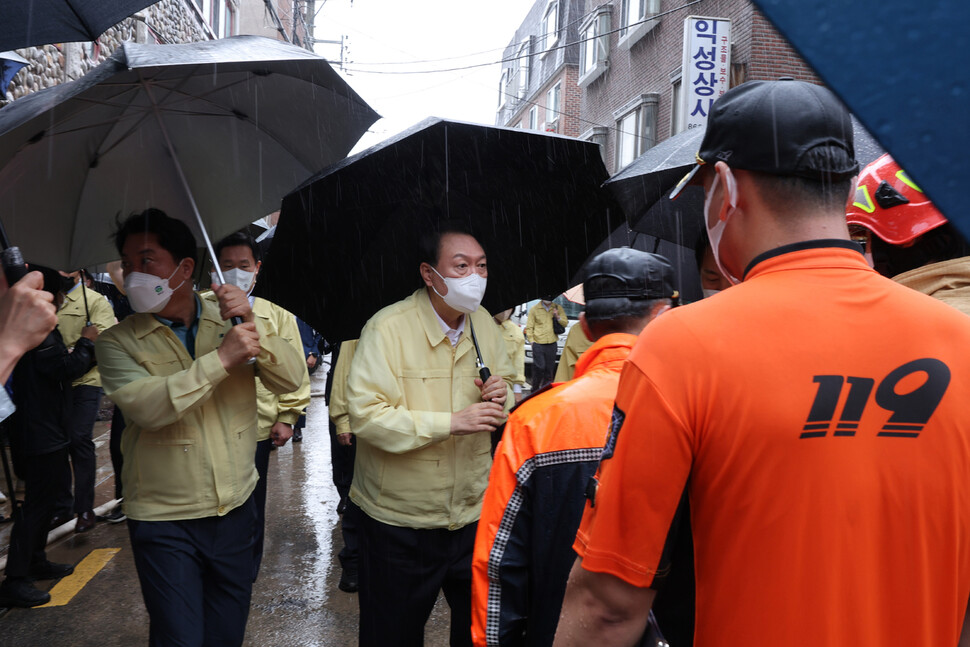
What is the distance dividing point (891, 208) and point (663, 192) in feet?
6.07

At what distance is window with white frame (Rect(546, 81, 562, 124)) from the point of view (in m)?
30.6

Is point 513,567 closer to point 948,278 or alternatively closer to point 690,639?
point 690,639

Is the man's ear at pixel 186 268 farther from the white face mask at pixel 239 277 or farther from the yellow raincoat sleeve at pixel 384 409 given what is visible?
the white face mask at pixel 239 277

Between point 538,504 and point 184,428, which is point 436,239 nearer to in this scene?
point 184,428

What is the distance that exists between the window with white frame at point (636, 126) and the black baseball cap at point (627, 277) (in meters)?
16.0

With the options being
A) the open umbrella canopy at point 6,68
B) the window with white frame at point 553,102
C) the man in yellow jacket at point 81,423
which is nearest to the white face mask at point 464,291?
the man in yellow jacket at point 81,423

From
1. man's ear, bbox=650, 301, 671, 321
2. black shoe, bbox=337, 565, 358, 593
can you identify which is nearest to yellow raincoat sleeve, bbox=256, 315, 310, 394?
man's ear, bbox=650, 301, 671, 321

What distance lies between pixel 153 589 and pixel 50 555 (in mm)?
3191

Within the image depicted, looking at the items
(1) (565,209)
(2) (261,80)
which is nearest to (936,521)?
(1) (565,209)

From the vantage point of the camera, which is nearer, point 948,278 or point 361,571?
point 948,278

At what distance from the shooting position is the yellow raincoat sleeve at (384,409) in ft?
9.21

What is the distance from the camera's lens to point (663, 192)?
12.2 ft

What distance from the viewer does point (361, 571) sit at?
299cm

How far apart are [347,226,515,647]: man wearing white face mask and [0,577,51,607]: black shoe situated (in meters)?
2.73
